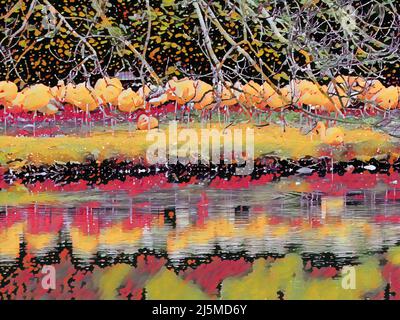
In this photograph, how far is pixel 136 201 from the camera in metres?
7.74

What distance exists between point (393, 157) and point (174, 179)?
7.44ft

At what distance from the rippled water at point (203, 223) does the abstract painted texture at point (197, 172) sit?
0.02 m

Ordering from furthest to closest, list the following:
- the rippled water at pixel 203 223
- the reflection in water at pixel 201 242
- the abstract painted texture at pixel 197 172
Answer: the rippled water at pixel 203 223 → the abstract painted texture at pixel 197 172 → the reflection in water at pixel 201 242

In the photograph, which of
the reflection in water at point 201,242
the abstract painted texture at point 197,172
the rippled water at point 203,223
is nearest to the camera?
the reflection in water at point 201,242

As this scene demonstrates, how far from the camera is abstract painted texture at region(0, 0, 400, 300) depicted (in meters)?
5.37

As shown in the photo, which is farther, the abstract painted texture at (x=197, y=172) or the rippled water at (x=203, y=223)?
the rippled water at (x=203, y=223)

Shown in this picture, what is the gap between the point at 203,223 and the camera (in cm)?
680

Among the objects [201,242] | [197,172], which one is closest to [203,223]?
[201,242]

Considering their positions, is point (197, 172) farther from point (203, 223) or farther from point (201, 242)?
point (201, 242)

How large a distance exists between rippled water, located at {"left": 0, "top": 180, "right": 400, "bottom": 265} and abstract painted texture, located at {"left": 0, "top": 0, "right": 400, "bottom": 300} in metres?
0.02

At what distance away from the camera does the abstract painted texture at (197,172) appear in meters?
5.37

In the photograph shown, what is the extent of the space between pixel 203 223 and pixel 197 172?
2487 millimetres
